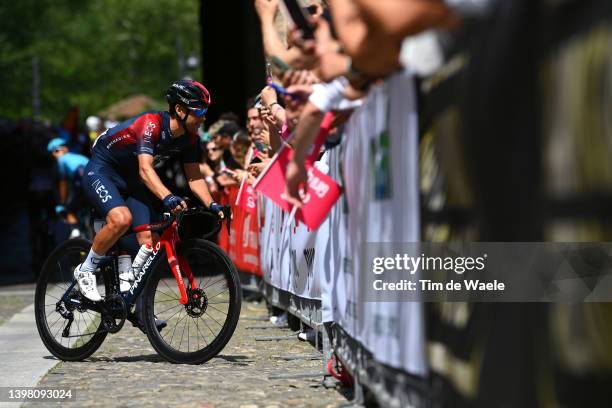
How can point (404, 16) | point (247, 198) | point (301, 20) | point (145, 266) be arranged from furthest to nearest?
1. point (247, 198)
2. point (145, 266)
3. point (301, 20)
4. point (404, 16)

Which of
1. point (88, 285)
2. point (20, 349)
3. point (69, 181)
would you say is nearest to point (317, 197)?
point (88, 285)

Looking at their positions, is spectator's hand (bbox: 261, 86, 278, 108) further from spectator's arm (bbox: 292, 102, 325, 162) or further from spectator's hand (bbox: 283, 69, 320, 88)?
spectator's arm (bbox: 292, 102, 325, 162)

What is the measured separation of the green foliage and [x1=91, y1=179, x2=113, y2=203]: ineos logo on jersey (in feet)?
240

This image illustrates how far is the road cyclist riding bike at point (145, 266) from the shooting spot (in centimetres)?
823

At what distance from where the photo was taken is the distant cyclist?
55.3ft

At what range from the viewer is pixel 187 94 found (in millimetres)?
8570

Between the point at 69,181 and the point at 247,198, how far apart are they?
4771mm

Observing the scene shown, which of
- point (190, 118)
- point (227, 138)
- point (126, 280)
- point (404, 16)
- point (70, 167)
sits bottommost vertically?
point (126, 280)

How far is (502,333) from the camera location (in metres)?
3.55

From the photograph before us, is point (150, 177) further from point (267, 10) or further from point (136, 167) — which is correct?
point (267, 10)

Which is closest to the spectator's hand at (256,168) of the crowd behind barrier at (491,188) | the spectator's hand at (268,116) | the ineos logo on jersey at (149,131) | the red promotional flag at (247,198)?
the red promotional flag at (247,198)

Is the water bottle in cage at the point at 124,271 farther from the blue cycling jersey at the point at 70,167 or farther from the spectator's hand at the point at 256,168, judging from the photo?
the blue cycling jersey at the point at 70,167

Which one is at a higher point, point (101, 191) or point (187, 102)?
point (187, 102)

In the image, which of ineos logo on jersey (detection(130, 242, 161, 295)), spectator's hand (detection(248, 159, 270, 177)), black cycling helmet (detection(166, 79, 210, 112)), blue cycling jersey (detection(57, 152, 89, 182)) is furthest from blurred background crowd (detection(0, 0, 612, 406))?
blue cycling jersey (detection(57, 152, 89, 182))
